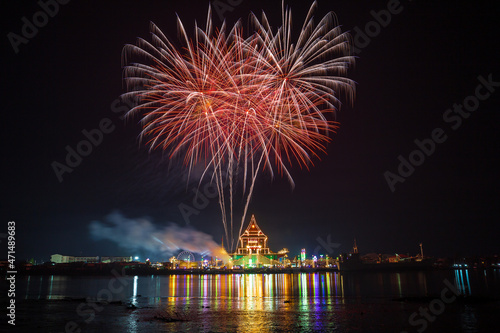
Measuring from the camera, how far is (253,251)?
161m

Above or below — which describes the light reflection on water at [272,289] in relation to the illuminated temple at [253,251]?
below

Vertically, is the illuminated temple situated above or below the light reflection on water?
above

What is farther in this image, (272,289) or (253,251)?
(253,251)

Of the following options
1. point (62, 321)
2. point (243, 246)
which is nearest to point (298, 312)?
point (62, 321)

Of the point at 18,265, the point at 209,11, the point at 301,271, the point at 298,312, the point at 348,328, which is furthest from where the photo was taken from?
the point at 18,265

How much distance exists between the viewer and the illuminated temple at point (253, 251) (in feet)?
507

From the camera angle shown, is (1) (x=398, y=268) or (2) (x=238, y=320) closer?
(2) (x=238, y=320)

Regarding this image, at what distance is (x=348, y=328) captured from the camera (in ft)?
56.0

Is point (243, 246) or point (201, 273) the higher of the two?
point (243, 246)

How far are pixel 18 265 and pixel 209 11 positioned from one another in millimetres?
192999

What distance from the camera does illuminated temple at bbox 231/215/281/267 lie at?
507ft

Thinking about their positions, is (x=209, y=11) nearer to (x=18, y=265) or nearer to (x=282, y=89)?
(x=282, y=89)

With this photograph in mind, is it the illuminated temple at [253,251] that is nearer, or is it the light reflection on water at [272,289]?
the light reflection on water at [272,289]

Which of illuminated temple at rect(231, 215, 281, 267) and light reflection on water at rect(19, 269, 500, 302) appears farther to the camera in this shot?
illuminated temple at rect(231, 215, 281, 267)
